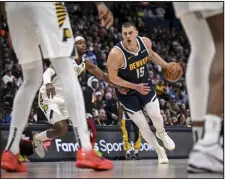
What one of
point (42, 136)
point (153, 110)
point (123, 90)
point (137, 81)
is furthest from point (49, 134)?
point (153, 110)

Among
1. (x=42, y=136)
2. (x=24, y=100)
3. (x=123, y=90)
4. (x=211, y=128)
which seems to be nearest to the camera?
(x=211, y=128)

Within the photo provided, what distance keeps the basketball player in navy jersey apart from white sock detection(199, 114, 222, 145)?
4.12 meters

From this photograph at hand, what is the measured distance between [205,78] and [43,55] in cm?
124

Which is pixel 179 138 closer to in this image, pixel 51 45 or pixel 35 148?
pixel 35 148

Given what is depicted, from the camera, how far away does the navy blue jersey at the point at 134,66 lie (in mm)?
8641

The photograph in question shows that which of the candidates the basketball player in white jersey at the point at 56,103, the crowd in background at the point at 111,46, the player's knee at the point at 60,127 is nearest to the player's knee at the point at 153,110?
the basketball player in white jersey at the point at 56,103

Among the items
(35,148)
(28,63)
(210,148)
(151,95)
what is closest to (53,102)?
(35,148)

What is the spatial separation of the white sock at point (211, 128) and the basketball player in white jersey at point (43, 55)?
3.02 feet

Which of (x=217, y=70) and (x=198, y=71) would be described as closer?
(x=217, y=70)

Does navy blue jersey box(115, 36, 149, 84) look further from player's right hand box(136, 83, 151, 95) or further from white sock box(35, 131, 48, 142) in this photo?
white sock box(35, 131, 48, 142)

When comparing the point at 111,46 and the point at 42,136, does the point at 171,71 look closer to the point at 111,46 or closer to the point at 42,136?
the point at 42,136

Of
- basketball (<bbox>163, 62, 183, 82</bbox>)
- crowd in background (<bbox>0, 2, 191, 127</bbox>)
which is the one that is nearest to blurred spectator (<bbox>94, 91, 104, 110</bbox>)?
crowd in background (<bbox>0, 2, 191, 127</bbox>)

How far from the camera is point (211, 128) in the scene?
4156mm

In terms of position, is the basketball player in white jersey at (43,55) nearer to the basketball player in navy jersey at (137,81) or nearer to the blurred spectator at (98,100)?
the basketball player in navy jersey at (137,81)
